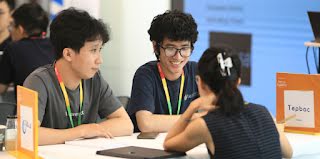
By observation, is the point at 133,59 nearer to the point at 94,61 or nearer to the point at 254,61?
the point at 254,61

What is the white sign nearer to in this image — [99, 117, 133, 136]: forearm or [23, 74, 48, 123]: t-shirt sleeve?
[23, 74, 48, 123]: t-shirt sleeve

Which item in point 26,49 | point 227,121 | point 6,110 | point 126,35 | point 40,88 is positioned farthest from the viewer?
point 126,35

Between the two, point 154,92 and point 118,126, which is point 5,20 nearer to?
point 154,92

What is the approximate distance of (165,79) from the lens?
3.87 metres

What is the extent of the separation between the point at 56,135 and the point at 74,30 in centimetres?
59

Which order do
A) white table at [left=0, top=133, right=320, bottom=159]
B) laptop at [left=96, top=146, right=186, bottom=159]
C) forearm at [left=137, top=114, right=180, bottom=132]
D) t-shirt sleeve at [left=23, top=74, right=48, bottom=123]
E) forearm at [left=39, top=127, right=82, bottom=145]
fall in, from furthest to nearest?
forearm at [left=137, top=114, right=180, bottom=132], t-shirt sleeve at [left=23, top=74, right=48, bottom=123], forearm at [left=39, top=127, right=82, bottom=145], white table at [left=0, top=133, right=320, bottom=159], laptop at [left=96, top=146, right=186, bottom=159]

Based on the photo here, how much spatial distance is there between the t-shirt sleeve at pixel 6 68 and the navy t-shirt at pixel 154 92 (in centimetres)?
187

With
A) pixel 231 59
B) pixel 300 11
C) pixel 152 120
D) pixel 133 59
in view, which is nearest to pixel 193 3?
pixel 133 59

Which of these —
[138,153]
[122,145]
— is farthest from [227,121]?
[122,145]

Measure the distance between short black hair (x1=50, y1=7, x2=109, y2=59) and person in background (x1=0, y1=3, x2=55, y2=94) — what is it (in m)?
1.73

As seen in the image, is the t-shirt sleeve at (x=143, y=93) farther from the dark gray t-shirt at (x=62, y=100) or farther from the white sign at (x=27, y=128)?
the white sign at (x=27, y=128)

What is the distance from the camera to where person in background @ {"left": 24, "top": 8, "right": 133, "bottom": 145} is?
138 inches

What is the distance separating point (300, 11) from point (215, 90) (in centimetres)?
312

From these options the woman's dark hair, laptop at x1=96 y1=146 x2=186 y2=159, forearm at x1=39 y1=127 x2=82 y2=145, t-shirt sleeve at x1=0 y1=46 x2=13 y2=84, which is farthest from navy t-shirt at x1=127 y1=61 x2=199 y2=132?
t-shirt sleeve at x1=0 y1=46 x2=13 y2=84
